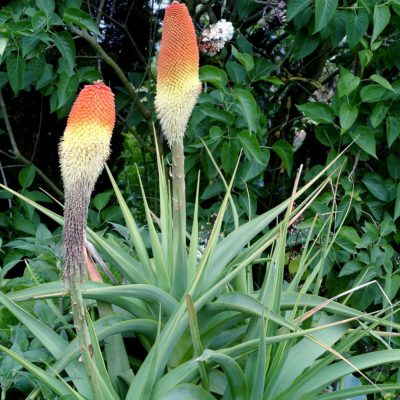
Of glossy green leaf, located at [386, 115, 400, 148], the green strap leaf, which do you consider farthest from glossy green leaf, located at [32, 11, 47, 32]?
the green strap leaf

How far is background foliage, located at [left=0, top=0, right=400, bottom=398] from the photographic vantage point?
2783 millimetres

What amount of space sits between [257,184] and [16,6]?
4.50ft

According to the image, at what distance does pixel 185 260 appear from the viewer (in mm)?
1867

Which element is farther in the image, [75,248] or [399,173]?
[399,173]

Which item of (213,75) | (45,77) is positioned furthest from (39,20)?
(213,75)

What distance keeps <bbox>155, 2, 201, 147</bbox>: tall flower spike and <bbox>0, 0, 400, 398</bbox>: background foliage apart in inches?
29.3

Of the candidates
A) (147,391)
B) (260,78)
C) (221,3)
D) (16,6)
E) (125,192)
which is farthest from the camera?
(125,192)

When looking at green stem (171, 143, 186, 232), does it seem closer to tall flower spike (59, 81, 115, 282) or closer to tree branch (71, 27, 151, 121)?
tall flower spike (59, 81, 115, 282)

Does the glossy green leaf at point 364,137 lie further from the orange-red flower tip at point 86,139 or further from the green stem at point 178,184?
the orange-red flower tip at point 86,139

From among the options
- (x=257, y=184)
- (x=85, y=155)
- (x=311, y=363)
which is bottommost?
(x=257, y=184)

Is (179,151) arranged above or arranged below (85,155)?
below

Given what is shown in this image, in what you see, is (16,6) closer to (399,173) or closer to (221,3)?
(221,3)

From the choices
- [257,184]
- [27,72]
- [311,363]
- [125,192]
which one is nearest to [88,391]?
[311,363]

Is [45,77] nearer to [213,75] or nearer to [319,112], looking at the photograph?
[213,75]
